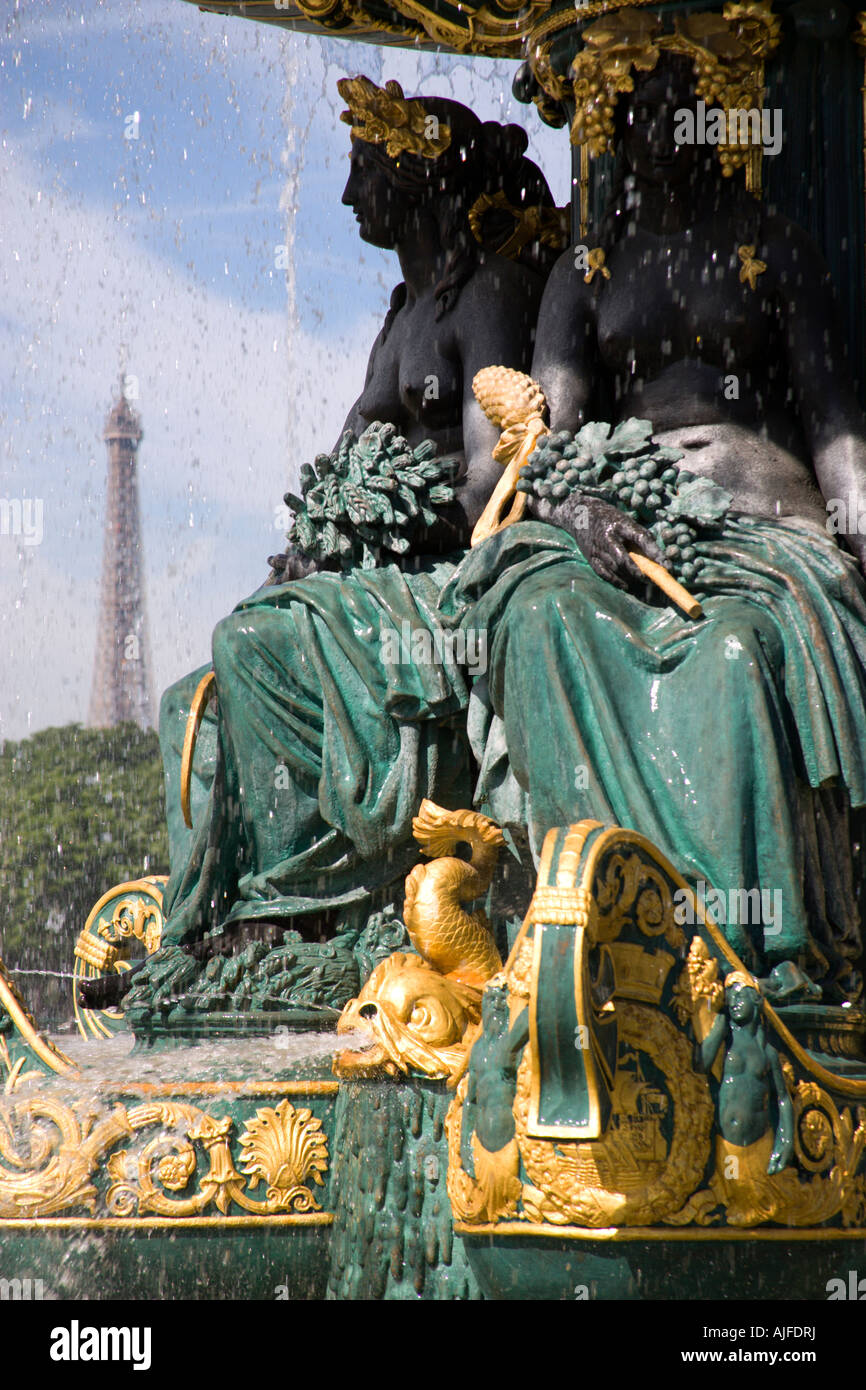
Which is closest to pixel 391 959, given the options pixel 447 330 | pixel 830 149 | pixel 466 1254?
pixel 466 1254

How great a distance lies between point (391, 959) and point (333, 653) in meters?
1.18

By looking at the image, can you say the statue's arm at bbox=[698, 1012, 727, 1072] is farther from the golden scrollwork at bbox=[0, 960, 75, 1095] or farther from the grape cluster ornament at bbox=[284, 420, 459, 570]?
the grape cluster ornament at bbox=[284, 420, 459, 570]

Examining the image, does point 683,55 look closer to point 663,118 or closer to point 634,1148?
point 663,118

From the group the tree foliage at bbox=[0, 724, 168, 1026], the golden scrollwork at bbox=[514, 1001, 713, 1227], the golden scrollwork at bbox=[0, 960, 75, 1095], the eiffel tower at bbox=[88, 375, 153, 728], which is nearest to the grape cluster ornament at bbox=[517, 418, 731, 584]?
the golden scrollwork at bbox=[514, 1001, 713, 1227]

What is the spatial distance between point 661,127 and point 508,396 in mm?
1007

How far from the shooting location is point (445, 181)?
7.89 metres

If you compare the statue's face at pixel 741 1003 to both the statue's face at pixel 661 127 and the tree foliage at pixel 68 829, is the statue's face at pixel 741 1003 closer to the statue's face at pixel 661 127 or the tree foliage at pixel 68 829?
the statue's face at pixel 661 127

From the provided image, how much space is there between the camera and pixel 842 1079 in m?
5.57

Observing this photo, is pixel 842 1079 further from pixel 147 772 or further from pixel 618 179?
pixel 147 772


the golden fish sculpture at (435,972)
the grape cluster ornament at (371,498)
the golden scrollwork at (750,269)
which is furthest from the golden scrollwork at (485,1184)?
the golden scrollwork at (750,269)

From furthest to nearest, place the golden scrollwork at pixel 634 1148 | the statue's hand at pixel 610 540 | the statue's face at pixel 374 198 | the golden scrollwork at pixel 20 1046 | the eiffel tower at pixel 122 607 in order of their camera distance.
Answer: the eiffel tower at pixel 122 607 < the statue's face at pixel 374 198 < the golden scrollwork at pixel 20 1046 < the statue's hand at pixel 610 540 < the golden scrollwork at pixel 634 1148

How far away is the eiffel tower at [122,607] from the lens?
17.8m

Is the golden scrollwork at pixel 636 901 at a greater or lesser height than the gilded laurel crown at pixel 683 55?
lesser

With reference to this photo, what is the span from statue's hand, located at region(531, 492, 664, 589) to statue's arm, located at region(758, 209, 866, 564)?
0.77m
